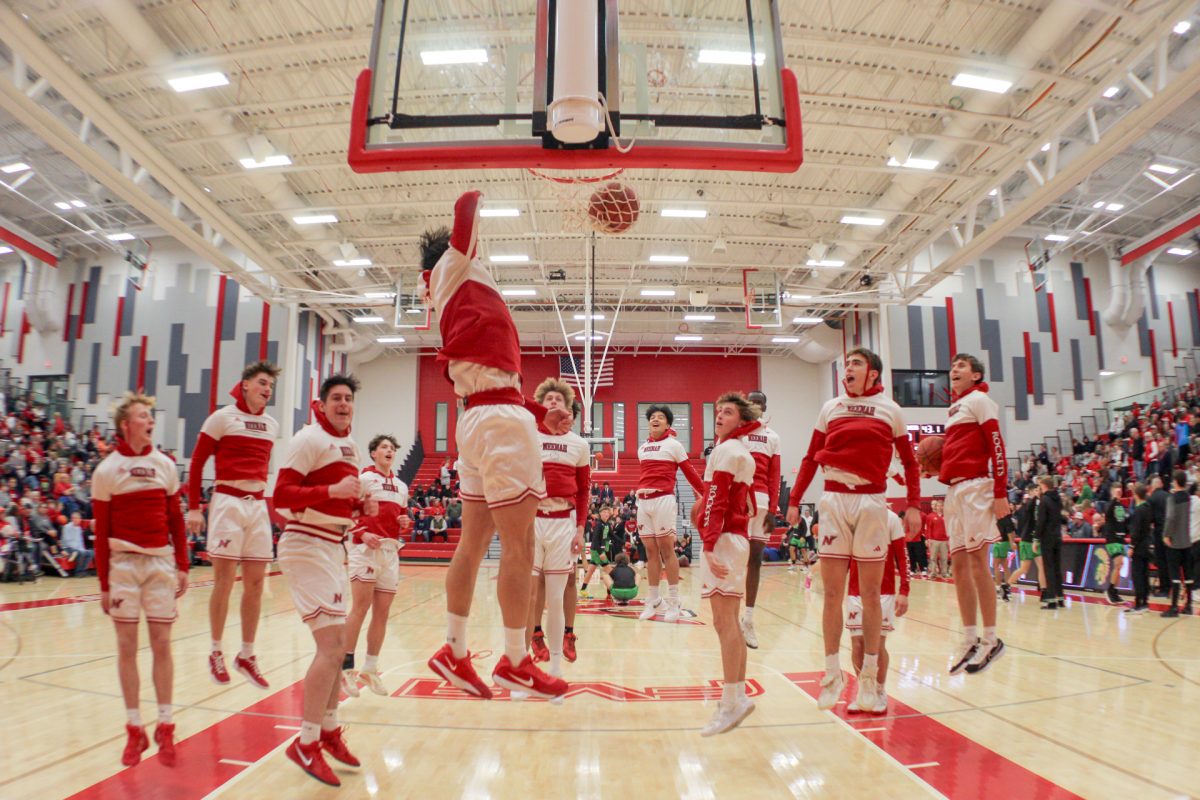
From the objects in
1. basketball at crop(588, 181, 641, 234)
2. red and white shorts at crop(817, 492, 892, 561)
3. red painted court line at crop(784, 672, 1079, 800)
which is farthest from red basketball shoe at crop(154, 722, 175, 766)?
basketball at crop(588, 181, 641, 234)

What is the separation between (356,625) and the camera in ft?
16.1

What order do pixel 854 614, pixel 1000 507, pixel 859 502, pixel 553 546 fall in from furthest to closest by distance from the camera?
1. pixel 553 546
2. pixel 1000 507
3. pixel 854 614
4. pixel 859 502

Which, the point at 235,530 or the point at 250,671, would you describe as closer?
the point at 250,671

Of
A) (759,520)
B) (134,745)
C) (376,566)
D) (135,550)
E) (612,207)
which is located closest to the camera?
(134,745)

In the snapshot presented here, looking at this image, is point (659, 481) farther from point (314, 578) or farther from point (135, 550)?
point (135, 550)

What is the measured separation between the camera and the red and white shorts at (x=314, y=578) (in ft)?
11.7

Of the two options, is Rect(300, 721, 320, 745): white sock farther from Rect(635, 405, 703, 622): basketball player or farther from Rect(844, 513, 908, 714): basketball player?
Rect(635, 405, 703, 622): basketball player

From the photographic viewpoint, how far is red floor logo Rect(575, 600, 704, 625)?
28.6ft

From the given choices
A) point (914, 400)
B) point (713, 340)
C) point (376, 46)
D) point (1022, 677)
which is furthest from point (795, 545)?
point (376, 46)

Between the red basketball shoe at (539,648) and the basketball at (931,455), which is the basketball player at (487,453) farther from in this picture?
the basketball at (931,455)

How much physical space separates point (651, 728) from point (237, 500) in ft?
10.6

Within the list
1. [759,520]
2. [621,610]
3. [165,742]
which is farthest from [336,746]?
[621,610]

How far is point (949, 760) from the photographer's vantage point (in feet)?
12.0

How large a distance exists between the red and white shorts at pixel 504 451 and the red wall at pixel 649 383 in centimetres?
2559
